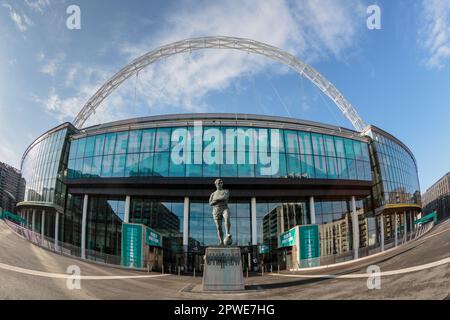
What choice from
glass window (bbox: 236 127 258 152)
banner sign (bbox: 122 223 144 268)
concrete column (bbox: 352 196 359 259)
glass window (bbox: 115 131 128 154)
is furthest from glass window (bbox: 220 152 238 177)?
concrete column (bbox: 352 196 359 259)

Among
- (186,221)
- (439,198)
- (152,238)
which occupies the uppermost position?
(439,198)

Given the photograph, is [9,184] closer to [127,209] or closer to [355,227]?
[127,209]

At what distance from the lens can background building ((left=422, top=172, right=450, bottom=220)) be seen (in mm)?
45800

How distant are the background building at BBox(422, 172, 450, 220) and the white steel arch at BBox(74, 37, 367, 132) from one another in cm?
2406

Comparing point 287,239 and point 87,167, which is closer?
point 287,239

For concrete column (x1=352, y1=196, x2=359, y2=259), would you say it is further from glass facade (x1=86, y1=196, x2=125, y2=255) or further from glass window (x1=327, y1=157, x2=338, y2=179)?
glass facade (x1=86, y1=196, x2=125, y2=255)

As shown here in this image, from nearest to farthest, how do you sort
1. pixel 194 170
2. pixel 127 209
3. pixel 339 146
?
pixel 194 170 → pixel 127 209 → pixel 339 146

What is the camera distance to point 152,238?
26.8 m

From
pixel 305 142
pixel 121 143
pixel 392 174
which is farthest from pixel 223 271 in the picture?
pixel 392 174

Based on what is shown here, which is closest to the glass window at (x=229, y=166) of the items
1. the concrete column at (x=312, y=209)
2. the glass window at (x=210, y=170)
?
the glass window at (x=210, y=170)

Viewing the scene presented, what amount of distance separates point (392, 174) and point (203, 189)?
95.9 ft

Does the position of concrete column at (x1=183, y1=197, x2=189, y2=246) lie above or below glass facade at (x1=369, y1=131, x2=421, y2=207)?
below
